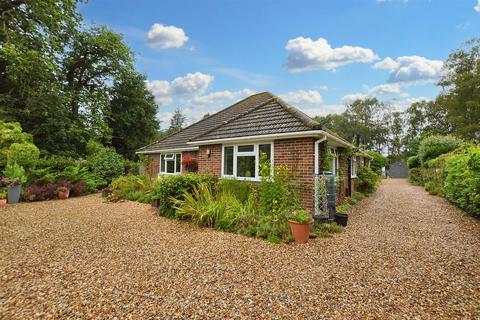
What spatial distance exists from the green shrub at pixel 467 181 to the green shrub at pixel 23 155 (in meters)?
16.6

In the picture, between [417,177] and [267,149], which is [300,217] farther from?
[417,177]

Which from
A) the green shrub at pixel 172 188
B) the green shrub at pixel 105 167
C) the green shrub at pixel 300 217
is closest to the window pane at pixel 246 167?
the green shrub at pixel 172 188

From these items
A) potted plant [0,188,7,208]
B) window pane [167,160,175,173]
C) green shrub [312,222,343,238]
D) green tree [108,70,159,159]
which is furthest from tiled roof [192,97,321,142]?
green tree [108,70,159,159]

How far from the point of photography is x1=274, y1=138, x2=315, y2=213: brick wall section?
6387mm

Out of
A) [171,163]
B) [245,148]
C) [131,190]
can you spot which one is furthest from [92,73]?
[245,148]

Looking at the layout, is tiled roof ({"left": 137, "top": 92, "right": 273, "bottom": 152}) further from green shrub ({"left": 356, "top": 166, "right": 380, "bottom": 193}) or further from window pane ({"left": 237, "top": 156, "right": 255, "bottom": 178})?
green shrub ({"left": 356, "top": 166, "right": 380, "bottom": 193})

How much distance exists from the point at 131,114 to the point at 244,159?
64.5ft

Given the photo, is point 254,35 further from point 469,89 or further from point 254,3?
point 469,89

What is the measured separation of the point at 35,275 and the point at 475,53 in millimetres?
39754

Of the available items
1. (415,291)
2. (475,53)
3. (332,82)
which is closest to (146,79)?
(332,82)

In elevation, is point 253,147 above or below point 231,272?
above

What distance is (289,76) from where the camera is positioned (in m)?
12.3

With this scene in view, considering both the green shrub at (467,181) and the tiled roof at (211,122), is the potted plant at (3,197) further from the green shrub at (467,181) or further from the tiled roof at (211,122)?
the green shrub at (467,181)

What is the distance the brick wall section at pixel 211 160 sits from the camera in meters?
8.85
